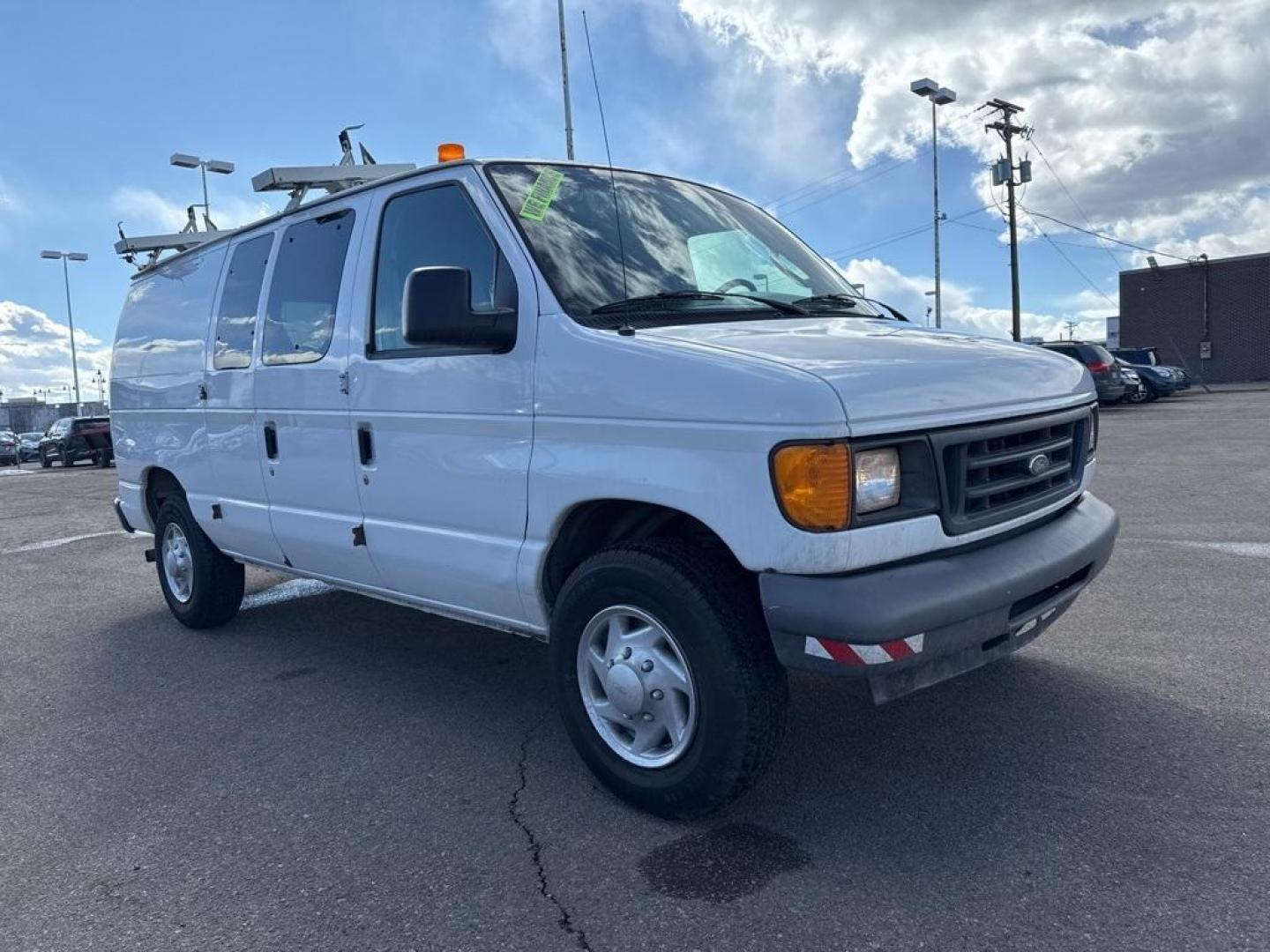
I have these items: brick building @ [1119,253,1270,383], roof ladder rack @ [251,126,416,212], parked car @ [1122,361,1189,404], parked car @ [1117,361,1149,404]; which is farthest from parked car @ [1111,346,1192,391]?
roof ladder rack @ [251,126,416,212]

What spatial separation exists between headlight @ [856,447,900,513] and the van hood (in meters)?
0.08

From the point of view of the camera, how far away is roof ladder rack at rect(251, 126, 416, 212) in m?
4.80

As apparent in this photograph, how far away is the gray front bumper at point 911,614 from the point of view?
2.64 metres

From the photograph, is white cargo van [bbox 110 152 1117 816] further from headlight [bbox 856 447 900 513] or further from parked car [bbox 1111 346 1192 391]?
parked car [bbox 1111 346 1192 391]

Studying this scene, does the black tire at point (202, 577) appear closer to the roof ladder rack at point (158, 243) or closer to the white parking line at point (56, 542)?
the roof ladder rack at point (158, 243)

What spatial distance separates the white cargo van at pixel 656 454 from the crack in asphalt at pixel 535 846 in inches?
12.1

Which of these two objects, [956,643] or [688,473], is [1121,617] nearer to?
[956,643]

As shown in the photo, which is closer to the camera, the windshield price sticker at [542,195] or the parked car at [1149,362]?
the windshield price sticker at [542,195]

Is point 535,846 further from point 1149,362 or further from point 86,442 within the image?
point 86,442

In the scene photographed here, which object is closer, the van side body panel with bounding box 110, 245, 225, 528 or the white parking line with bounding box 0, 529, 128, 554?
the van side body panel with bounding box 110, 245, 225, 528

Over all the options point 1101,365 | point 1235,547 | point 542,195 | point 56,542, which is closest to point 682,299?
point 542,195

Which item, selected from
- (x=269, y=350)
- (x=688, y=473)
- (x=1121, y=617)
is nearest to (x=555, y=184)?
(x=688, y=473)

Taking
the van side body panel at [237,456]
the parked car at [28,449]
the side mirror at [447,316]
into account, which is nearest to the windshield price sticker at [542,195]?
the side mirror at [447,316]

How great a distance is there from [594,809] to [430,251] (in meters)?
2.22
